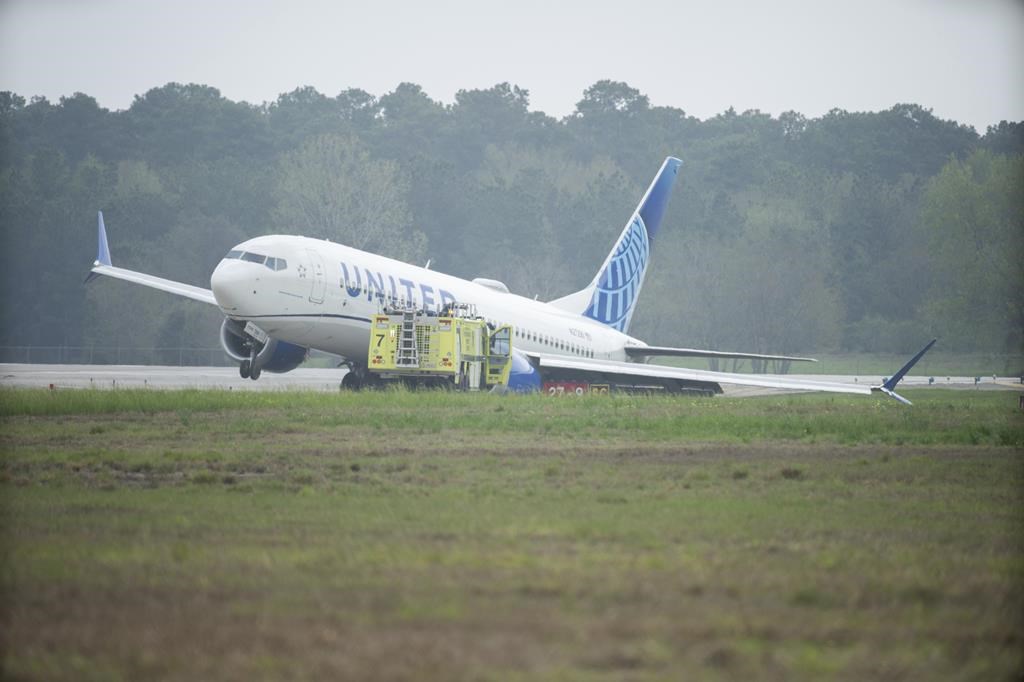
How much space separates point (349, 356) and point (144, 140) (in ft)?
275

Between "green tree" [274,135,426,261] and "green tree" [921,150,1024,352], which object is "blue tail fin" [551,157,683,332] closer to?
"green tree" [921,150,1024,352]

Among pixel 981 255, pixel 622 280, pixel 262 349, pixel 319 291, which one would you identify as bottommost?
pixel 262 349

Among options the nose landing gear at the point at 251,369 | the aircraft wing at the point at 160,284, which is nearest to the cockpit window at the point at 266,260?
the nose landing gear at the point at 251,369

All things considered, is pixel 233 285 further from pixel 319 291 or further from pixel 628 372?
pixel 628 372

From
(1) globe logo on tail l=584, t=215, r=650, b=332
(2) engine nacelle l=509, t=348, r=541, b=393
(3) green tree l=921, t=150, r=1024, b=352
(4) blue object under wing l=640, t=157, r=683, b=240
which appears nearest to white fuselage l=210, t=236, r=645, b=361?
(2) engine nacelle l=509, t=348, r=541, b=393

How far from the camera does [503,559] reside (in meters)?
9.82

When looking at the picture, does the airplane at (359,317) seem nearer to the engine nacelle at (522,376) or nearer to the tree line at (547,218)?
the engine nacelle at (522,376)

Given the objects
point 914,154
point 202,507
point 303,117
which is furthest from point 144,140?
point 202,507

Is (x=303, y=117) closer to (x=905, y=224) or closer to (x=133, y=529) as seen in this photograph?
(x=905, y=224)

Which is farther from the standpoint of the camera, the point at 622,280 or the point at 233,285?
the point at 622,280

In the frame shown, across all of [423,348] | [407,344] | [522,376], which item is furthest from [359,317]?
[522,376]

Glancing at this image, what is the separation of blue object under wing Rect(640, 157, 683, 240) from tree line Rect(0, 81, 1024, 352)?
29492 millimetres

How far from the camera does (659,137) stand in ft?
498

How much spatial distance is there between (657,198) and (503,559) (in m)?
41.8
